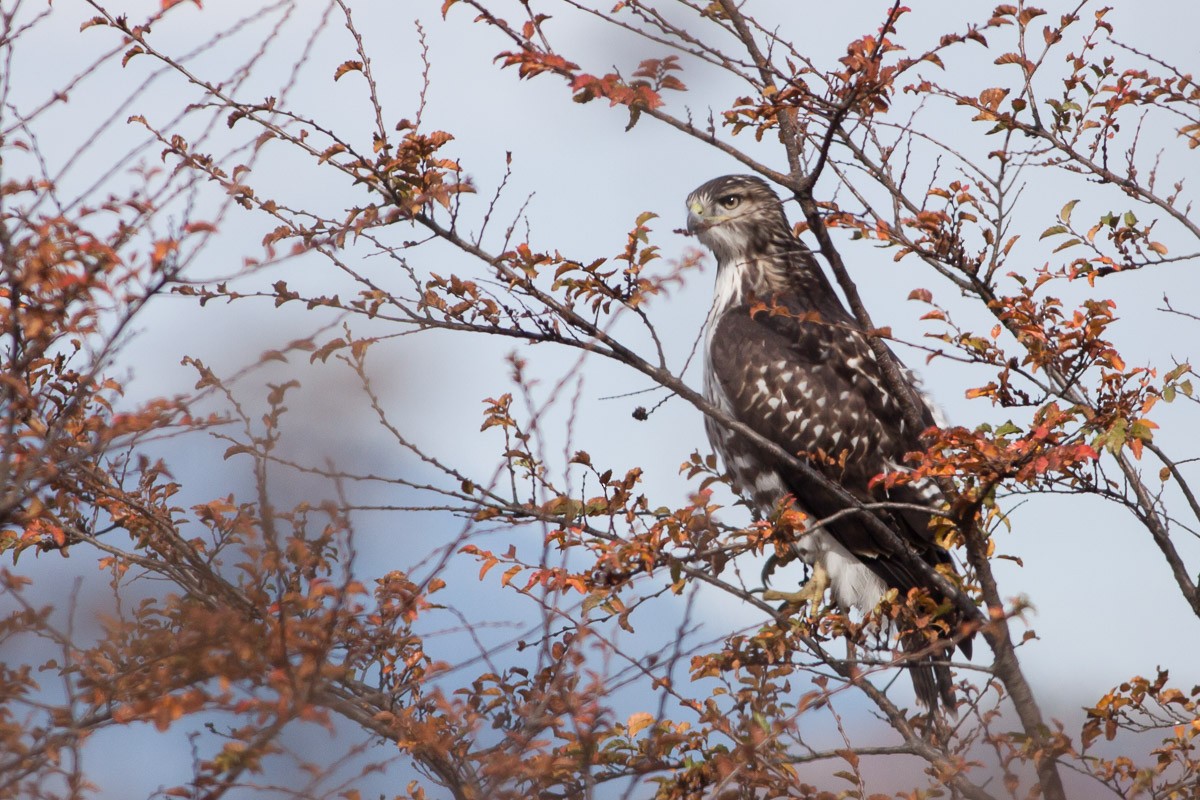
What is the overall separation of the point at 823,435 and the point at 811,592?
0.81 metres

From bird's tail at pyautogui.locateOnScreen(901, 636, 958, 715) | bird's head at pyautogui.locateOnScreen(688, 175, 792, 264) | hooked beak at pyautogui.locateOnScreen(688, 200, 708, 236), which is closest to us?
bird's tail at pyautogui.locateOnScreen(901, 636, 958, 715)

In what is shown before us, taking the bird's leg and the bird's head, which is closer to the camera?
the bird's leg

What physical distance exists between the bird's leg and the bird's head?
1972 mm

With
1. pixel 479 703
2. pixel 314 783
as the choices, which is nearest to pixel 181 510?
pixel 479 703

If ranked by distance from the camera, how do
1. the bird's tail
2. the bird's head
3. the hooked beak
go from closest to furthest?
the bird's tail, the hooked beak, the bird's head

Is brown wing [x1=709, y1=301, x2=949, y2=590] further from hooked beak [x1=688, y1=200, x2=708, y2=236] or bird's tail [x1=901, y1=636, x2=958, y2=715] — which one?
hooked beak [x1=688, y1=200, x2=708, y2=236]

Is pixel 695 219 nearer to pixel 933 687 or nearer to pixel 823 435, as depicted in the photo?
pixel 823 435

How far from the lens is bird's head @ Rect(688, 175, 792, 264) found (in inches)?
282

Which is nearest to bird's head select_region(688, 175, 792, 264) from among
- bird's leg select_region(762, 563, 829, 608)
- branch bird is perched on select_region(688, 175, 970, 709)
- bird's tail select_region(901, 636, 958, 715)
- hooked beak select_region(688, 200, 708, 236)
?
hooked beak select_region(688, 200, 708, 236)

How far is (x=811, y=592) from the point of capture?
6.23m

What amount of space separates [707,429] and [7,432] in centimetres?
416

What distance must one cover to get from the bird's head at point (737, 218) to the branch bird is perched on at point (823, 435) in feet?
1.59

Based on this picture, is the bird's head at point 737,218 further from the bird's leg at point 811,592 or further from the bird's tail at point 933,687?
the bird's tail at point 933,687

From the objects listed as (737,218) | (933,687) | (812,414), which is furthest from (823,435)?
(737,218)
